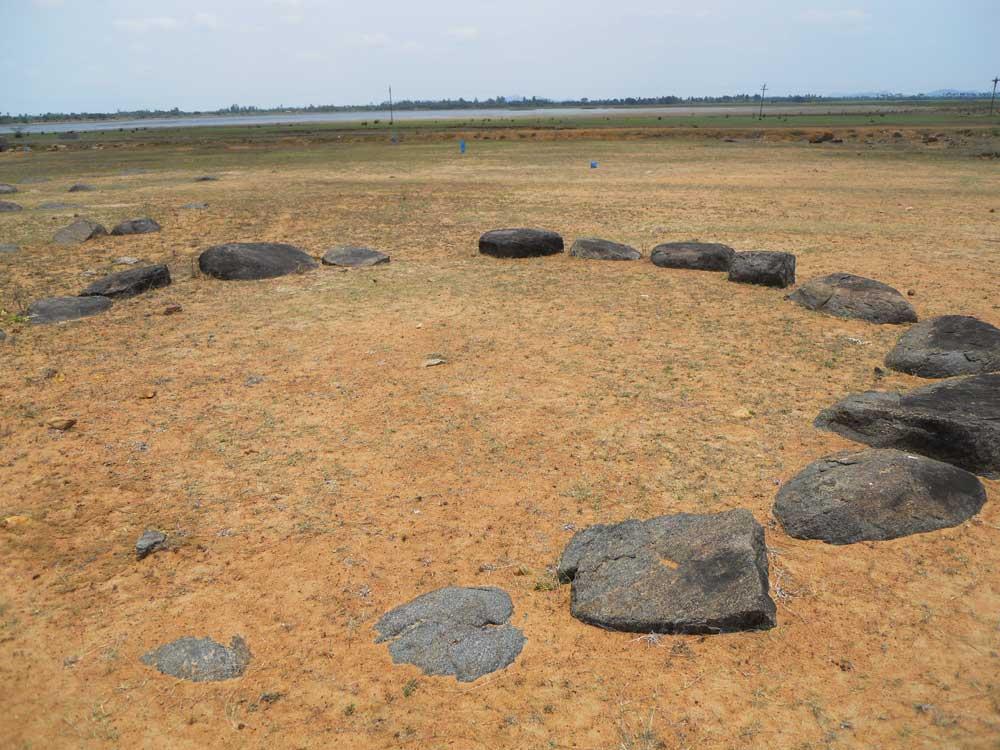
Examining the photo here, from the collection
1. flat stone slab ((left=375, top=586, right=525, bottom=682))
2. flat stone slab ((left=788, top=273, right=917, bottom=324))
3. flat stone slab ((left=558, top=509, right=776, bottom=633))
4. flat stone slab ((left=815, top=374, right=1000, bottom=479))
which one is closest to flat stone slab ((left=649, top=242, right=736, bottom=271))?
flat stone slab ((left=788, top=273, right=917, bottom=324))

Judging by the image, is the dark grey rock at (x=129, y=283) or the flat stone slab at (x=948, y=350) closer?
the flat stone slab at (x=948, y=350)

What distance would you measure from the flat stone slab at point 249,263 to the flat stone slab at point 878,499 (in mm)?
10495

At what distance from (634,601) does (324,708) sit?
6.46 feet

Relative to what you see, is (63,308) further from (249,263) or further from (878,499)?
(878,499)

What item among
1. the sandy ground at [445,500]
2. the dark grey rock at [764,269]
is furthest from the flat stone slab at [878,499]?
the dark grey rock at [764,269]

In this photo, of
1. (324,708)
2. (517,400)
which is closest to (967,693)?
(324,708)

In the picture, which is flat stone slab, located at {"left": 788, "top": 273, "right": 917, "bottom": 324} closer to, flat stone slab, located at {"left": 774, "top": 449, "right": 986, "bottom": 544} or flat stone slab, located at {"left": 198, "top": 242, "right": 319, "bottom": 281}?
flat stone slab, located at {"left": 774, "top": 449, "right": 986, "bottom": 544}

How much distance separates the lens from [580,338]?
9453 mm

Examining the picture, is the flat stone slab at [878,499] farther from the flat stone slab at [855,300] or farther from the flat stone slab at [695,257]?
the flat stone slab at [695,257]

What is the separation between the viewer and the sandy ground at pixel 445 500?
12.1ft

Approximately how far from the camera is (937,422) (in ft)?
19.0

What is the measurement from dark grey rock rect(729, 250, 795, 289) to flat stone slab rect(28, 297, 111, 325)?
1078cm

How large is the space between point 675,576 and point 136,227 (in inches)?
672

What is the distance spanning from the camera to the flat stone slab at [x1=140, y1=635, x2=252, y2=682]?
4.00 metres
